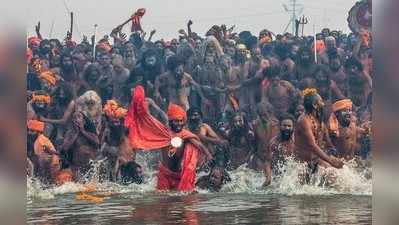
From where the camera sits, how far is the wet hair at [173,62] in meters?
7.48

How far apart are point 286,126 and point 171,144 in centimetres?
129

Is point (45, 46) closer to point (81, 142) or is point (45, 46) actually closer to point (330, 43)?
point (81, 142)

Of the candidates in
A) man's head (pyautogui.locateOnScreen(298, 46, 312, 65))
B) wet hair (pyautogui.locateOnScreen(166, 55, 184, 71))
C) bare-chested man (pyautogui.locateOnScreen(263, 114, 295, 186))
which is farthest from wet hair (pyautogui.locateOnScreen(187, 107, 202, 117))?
man's head (pyautogui.locateOnScreen(298, 46, 312, 65))

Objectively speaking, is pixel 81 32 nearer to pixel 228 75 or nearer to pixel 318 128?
Answer: pixel 228 75

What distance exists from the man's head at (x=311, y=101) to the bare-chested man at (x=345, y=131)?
16cm

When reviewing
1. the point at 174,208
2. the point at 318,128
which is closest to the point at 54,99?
the point at 174,208

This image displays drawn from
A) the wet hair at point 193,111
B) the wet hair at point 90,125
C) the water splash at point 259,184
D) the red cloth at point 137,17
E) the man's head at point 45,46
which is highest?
the red cloth at point 137,17

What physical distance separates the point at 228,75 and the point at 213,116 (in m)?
0.49

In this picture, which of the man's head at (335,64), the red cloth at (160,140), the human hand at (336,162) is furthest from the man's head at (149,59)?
the human hand at (336,162)

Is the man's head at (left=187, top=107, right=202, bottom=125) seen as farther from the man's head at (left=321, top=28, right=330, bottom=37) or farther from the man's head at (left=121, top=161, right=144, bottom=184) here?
the man's head at (left=321, top=28, right=330, bottom=37)

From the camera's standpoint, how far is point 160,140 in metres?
7.42

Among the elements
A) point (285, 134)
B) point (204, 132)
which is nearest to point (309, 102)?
point (285, 134)

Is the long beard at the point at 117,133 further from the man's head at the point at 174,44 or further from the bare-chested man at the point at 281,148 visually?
the bare-chested man at the point at 281,148

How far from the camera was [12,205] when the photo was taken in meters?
6.21
